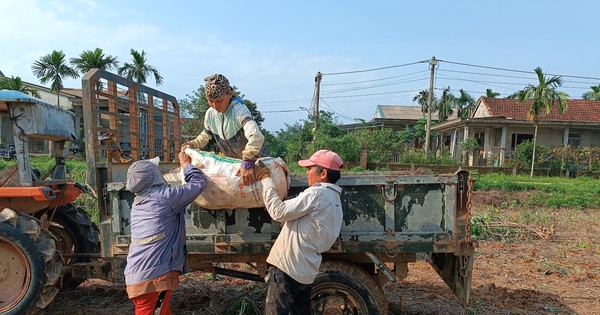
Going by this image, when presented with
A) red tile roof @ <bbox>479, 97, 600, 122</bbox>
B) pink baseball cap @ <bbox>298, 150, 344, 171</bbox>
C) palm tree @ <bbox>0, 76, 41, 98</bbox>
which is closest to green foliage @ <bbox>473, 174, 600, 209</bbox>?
pink baseball cap @ <bbox>298, 150, 344, 171</bbox>

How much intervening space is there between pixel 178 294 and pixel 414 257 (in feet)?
9.53

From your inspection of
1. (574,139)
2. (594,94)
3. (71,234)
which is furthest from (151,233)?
(594,94)

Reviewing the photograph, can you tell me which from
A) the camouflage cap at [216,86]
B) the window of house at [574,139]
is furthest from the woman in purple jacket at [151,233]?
the window of house at [574,139]

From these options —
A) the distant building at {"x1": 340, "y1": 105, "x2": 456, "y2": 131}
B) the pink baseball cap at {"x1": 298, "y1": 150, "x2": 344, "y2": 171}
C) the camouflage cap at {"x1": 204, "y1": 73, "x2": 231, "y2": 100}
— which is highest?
the distant building at {"x1": 340, "y1": 105, "x2": 456, "y2": 131}

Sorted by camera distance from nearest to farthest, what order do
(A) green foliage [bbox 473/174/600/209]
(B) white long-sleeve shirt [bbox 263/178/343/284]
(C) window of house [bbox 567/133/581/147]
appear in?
(B) white long-sleeve shirt [bbox 263/178/343/284] → (A) green foliage [bbox 473/174/600/209] → (C) window of house [bbox 567/133/581/147]

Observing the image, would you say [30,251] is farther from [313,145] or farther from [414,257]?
[313,145]

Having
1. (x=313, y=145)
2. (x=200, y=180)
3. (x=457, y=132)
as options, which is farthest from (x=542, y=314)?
(x=457, y=132)

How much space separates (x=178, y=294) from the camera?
187 inches

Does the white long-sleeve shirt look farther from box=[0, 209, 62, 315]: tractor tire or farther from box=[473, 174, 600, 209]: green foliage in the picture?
box=[473, 174, 600, 209]: green foliage

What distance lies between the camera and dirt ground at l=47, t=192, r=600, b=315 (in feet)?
14.6

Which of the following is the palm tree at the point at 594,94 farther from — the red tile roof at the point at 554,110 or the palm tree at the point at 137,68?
the palm tree at the point at 137,68

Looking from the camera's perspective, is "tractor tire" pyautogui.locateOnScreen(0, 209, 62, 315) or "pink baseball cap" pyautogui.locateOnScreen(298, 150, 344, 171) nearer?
"pink baseball cap" pyautogui.locateOnScreen(298, 150, 344, 171)

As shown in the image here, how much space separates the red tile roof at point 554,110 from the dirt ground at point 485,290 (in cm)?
2166

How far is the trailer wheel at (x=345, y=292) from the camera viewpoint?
3.25 metres
